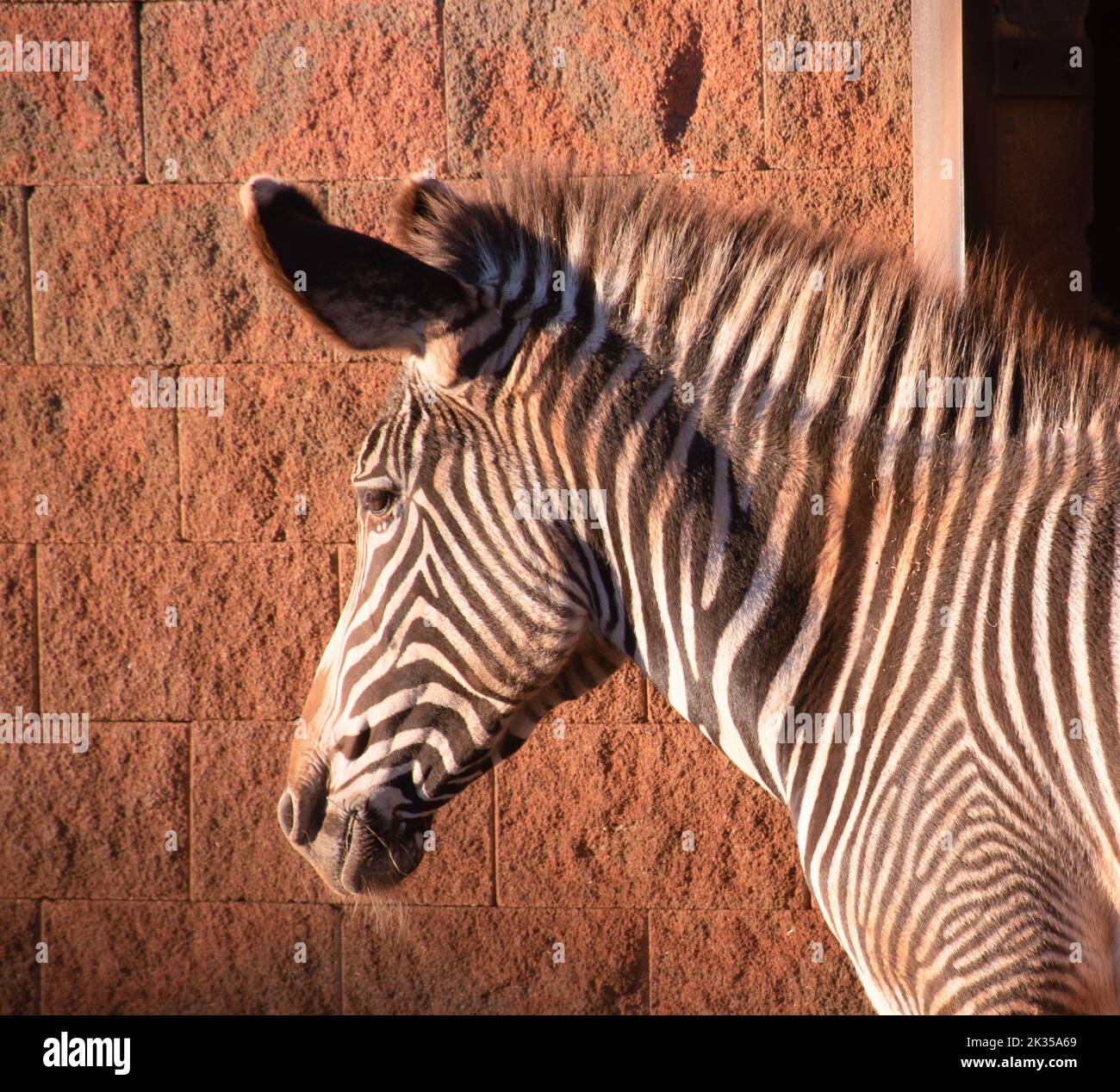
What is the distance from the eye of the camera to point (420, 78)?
3.56m

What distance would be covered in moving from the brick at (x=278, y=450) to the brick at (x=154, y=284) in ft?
0.38

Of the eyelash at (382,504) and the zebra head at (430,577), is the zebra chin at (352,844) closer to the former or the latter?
the zebra head at (430,577)

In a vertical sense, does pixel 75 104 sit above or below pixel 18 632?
above

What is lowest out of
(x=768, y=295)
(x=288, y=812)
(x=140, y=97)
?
(x=288, y=812)

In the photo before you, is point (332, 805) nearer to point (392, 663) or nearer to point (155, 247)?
point (392, 663)

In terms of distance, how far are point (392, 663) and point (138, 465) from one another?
A: 2169mm

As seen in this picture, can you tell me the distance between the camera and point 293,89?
11.8 ft

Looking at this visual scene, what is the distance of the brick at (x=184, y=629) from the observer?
11.9 feet

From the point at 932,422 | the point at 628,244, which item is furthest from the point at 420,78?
the point at 932,422

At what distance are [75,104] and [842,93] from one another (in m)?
2.74

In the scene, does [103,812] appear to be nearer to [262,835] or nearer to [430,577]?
[262,835]

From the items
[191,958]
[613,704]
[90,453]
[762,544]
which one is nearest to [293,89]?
[90,453]

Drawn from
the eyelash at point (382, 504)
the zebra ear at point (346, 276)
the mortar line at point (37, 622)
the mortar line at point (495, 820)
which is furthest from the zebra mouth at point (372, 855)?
the mortar line at point (37, 622)

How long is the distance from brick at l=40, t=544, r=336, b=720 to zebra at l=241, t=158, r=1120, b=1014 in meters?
1.60
